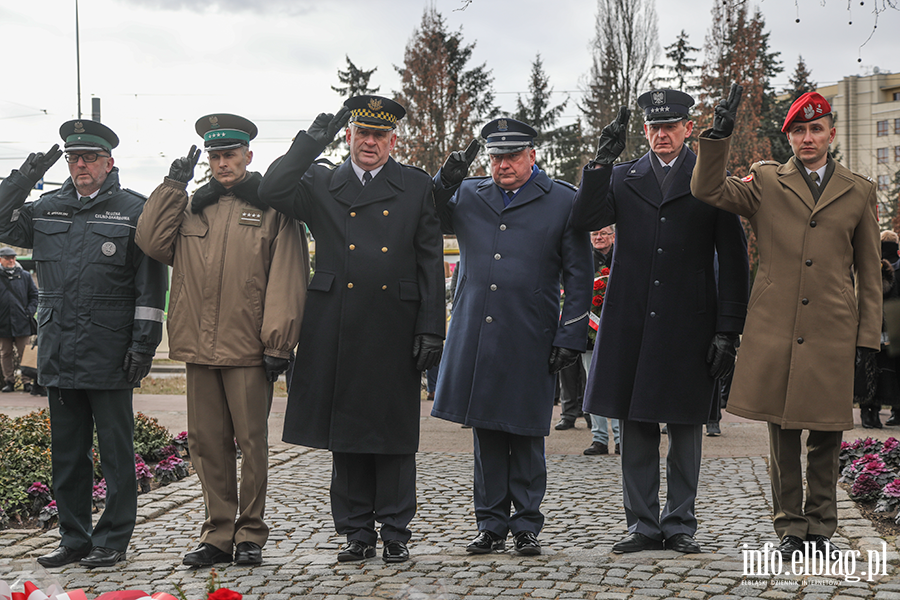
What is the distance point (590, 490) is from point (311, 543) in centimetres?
249

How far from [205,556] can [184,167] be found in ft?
7.00

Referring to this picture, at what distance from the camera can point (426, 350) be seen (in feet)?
16.4

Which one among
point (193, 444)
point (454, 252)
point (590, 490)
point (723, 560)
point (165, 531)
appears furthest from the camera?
point (454, 252)

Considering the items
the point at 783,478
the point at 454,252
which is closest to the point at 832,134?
the point at 783,478

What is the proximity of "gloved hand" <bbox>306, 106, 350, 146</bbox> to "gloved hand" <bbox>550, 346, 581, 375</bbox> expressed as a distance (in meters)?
1.71

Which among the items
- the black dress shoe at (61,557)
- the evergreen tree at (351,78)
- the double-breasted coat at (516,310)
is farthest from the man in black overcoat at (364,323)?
the evergreen tree at (351,78)

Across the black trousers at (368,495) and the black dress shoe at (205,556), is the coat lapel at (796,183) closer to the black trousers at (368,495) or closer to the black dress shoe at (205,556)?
the black trousers at (368,495)

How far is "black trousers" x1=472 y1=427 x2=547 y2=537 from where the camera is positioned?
16.7 ft

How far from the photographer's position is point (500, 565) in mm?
4727

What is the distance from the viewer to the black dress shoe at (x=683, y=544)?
4.86 metres

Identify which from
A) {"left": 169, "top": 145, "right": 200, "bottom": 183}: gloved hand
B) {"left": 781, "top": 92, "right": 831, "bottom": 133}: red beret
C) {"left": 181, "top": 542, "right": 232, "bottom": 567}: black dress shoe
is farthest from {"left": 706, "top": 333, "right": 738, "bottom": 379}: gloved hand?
{"left": 169, "top": 145, "right": 200, "bottom": 183}: gloved hand

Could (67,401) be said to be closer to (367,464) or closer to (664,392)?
(367,464)

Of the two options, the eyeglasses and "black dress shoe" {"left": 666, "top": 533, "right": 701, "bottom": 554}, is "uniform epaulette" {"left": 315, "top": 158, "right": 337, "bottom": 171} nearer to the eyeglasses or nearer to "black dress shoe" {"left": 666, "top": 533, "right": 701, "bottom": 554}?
the eyeglasses

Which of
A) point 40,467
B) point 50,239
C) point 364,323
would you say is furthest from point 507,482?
point 40,467
